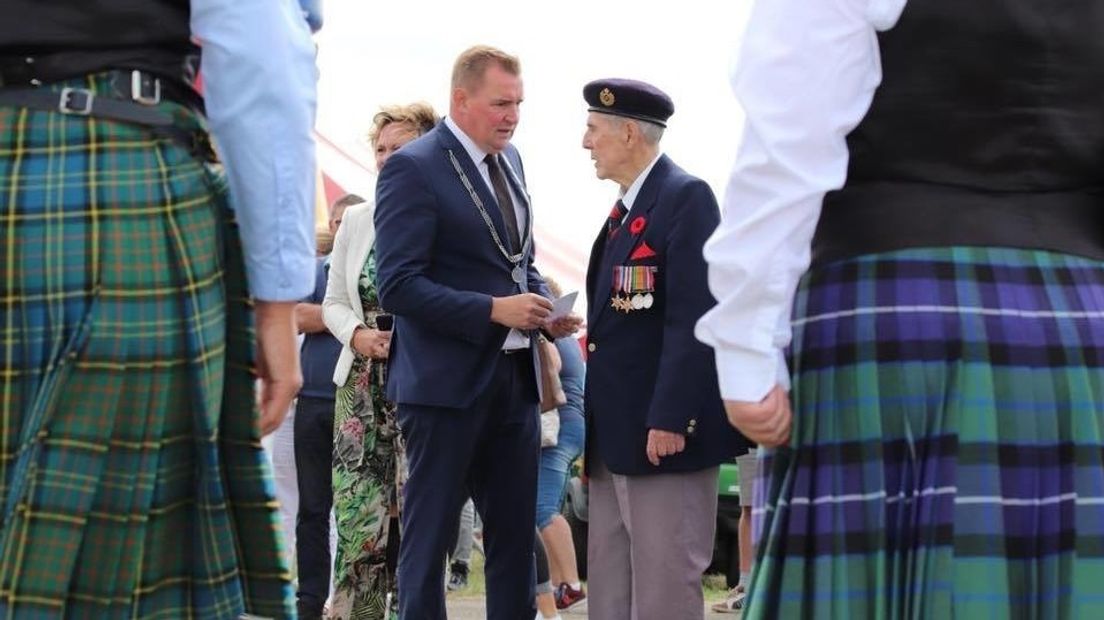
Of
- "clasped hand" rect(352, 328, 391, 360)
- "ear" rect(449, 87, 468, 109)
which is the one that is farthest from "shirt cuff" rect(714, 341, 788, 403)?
"clasped hand" rect(352, 328, 391, 360)

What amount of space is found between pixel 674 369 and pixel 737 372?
253 centimetres

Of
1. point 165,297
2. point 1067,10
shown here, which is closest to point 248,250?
point 165,297

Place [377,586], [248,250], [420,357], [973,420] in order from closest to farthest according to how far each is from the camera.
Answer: [973,420] < [248,250] < [420,357] < [377,586]

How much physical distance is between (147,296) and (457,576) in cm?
672

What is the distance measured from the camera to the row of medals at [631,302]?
5.52 m

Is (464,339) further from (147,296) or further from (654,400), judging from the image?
(147,296)

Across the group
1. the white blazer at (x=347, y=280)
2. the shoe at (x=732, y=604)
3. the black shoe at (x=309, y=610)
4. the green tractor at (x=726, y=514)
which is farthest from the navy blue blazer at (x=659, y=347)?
the green tractor at (x=726, y=514)

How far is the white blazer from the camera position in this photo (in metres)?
6.99

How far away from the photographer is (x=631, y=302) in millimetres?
5547

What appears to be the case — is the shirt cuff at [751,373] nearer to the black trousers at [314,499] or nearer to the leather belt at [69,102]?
the leather belt at [69,102]

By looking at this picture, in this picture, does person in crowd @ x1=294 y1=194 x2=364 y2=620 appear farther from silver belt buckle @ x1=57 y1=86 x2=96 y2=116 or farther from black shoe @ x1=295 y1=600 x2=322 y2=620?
silver belt buckle @ x1=57 y1=86 x2=96 y2=116

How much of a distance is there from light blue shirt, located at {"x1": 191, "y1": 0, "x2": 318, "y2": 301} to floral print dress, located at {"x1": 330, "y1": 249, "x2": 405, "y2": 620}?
12.9 feet

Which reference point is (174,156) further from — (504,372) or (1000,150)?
(504,372)

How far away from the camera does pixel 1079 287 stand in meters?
2.87
